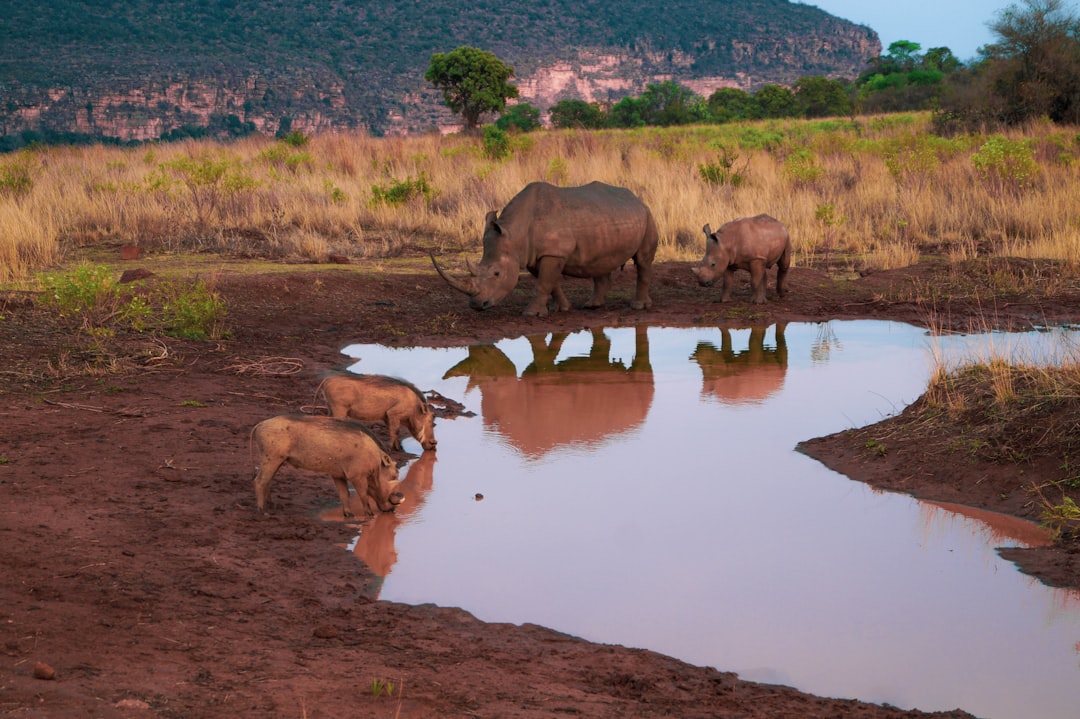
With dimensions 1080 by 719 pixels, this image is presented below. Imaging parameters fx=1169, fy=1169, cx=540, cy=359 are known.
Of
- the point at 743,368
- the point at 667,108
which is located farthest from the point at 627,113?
the point at 743,368

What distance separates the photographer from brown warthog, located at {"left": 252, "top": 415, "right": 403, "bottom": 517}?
6250 millimetres

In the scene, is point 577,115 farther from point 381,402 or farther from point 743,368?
point 381,402

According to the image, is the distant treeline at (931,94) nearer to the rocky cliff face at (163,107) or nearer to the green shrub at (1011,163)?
the green shrub at (1011,163)

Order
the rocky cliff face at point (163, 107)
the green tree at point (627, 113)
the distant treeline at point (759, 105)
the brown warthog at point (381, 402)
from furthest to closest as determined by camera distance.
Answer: the rocky cliff face at point (163, 107)
the green tree at point (627, 113)
the distant treeline at point (759, 105)
the brown warthog at point (381, 402)

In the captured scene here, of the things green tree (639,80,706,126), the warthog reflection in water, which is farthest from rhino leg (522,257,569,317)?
green tree (639,80,706,126)

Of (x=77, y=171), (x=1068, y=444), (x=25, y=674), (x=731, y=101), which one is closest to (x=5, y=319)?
(x=25, y=674)

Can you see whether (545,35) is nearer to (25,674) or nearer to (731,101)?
(731,101)

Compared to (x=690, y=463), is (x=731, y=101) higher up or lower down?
higher up

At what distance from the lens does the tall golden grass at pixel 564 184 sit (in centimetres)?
1630

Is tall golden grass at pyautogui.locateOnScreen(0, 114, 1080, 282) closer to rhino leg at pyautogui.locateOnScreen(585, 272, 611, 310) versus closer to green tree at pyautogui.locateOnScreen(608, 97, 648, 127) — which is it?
rhino leg at pyautogui.locateOnScreen(585, 272, 611, 310)

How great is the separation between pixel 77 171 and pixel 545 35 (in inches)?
2430

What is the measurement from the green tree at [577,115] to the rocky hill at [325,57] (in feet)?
43.7

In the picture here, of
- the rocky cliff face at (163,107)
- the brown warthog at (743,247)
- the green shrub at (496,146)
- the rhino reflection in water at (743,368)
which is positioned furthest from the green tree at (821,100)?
the rhino reflection in water at (743,368)

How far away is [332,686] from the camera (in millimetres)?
4094
